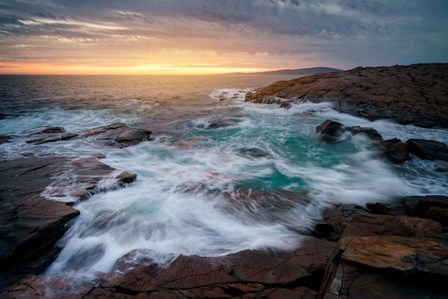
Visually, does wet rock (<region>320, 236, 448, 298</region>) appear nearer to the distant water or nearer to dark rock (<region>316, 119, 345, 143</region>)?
the distant water

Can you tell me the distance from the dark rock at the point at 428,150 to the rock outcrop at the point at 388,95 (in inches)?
237

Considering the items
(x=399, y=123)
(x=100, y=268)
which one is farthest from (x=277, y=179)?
(x=399, y=123)

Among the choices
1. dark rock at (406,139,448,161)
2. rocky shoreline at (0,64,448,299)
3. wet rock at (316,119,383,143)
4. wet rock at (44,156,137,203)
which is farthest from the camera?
wet rock at (316,119,383,143)

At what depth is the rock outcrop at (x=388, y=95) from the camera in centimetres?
1684

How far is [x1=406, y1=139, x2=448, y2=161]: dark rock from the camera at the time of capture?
10547 millimetres

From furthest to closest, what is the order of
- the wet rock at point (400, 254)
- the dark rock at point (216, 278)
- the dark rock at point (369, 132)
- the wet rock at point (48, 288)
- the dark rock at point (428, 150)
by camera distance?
the dark rock at point (369, 132), the dark rock at point (428, 150), the wet rock at point (48, 288), the dark rock at point (216, 278), the wet rock at point (400, 254)

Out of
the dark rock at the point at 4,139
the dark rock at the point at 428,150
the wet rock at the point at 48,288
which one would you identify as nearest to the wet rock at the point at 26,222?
the wet rock at the point at 48,288

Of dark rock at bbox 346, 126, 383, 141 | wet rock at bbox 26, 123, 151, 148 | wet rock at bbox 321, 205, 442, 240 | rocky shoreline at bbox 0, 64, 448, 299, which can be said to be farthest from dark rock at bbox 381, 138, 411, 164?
wet rock at bbox 26, 123, 151, 148

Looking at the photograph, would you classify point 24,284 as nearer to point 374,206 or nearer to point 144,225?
point 144,225

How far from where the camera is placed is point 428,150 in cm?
1070

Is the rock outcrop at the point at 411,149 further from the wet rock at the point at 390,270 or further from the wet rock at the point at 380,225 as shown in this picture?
the wet rock at the point at 390,270

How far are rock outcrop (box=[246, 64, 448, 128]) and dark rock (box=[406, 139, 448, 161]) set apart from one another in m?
6.02

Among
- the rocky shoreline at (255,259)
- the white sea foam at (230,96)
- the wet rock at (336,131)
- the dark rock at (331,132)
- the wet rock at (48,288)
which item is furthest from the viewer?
the white sea foam at (230,96)

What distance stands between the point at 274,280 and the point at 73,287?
3382 mm
